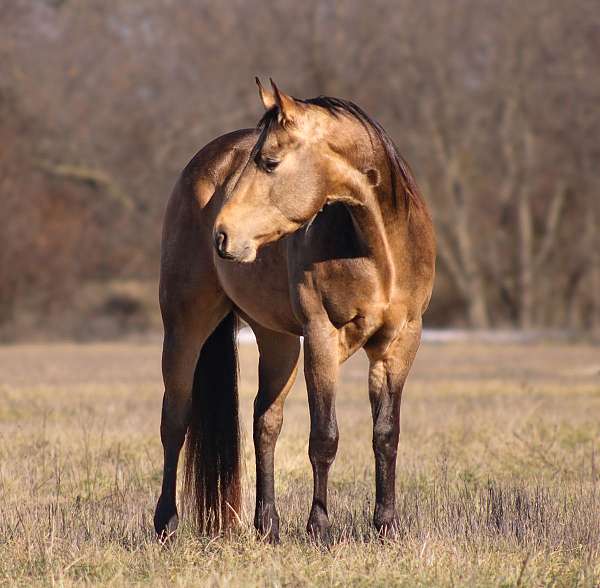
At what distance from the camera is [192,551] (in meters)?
5.44

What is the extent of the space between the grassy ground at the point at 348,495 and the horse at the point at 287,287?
370 millimetres

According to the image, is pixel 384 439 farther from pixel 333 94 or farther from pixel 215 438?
pixel 333 94

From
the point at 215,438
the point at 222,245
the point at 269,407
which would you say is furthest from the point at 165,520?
the point at 222,245

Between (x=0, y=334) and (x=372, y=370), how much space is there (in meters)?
25.1

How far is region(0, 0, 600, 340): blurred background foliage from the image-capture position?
32.5 meters

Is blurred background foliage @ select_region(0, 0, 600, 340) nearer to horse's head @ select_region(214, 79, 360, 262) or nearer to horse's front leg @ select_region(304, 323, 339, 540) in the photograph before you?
horse's front leg @ select_region(304, 323, 339, 540)

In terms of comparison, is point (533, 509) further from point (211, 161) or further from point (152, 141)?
point (152, 141)

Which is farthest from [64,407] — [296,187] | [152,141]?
[152,141]

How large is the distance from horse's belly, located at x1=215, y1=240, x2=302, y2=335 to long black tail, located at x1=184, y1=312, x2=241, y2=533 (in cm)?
61

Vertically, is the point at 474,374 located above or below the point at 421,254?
below

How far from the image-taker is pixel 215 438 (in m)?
6.71

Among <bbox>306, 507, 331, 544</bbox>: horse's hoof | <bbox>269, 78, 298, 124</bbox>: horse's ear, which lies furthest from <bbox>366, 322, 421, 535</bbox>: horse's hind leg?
<bbox>269, 78, 298, 124</bbox>: horse's ear

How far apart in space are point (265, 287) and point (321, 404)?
828 mm

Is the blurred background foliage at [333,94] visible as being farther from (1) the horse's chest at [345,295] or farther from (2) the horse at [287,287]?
(1) the horse's chest at [345,295]
